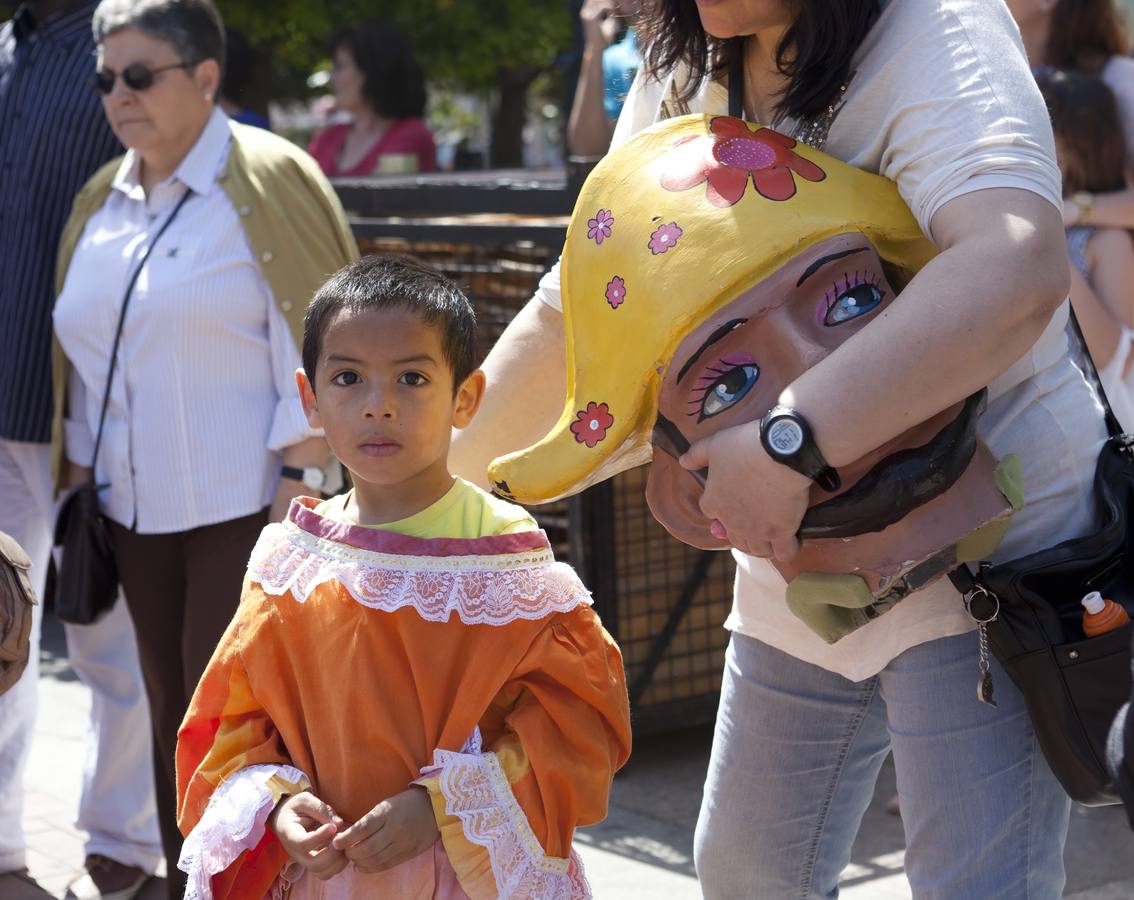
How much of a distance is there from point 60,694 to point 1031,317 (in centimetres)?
506

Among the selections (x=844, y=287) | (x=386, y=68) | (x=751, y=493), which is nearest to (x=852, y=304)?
(x=844, y=287)

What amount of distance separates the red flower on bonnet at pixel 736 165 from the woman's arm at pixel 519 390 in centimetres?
49

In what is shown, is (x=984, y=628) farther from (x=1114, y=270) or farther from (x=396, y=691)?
(x=1114, y=270)

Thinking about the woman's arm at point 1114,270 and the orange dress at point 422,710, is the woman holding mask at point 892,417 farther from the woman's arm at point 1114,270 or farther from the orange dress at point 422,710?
the woman's arm at point 1114,270

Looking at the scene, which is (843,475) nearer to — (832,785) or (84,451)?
(832,785)

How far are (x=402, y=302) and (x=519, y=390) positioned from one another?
26 cm

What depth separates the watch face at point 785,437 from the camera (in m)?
1.80

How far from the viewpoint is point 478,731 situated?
88.1 inches

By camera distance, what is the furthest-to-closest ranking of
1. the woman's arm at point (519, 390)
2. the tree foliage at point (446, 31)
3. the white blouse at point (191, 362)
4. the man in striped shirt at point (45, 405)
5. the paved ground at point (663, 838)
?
the tree foliage at point (446, 31)
the man in striped shirt at point (45, 405)
the paved ground at point (663, 838)
the white blouse at point (191, 362)
the woman's arm at point (519, 390)

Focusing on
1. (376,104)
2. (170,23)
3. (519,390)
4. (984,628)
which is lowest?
(376,104)

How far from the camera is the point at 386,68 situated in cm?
752

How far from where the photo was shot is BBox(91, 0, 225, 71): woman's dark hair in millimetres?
3764

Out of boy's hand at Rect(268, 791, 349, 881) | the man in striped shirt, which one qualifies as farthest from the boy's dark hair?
the man in striped shirt

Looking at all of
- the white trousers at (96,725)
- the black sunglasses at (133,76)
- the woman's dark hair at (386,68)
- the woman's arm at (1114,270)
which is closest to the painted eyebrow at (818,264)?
the black sunglasses at (133,76)
